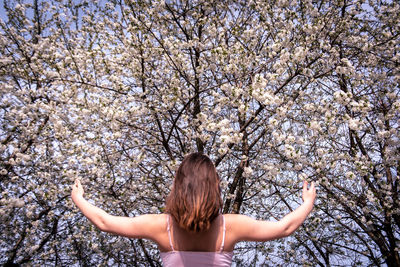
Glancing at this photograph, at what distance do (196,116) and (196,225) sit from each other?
3.54 metres

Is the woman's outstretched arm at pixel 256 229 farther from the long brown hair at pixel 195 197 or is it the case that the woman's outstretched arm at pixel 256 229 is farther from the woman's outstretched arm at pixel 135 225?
the woman's outstretched arm at pixel 135 225

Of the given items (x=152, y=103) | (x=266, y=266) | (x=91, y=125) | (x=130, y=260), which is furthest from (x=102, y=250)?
(x=266, y=266)

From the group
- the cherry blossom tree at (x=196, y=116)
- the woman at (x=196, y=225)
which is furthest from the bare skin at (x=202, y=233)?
the cherry blossom tree at (x=196, y=116)

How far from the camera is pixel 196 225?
4.48 ft

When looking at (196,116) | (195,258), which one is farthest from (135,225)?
(196,116)

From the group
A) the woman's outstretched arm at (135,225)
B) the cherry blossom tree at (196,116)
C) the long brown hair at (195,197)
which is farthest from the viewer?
the cherry blossom tree at (196,116)

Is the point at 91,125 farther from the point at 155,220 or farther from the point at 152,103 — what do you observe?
the point at 155,220

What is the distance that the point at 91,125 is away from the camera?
5230 millimetres

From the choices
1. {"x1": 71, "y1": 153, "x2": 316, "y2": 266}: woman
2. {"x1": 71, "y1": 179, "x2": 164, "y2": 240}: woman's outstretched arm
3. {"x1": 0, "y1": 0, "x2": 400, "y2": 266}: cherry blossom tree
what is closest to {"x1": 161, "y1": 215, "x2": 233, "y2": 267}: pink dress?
{"x1": 71, "y1": 153, "x2": 316, "y2": 266}: woman

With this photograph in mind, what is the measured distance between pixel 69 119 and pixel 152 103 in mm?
1585

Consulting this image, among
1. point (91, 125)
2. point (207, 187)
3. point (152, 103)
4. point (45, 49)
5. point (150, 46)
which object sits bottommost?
point (207, 187)

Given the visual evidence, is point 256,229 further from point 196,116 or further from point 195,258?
point 196,116

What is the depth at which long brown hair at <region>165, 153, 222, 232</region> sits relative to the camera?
1.37 meters

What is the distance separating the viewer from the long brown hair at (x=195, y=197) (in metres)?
1.37
